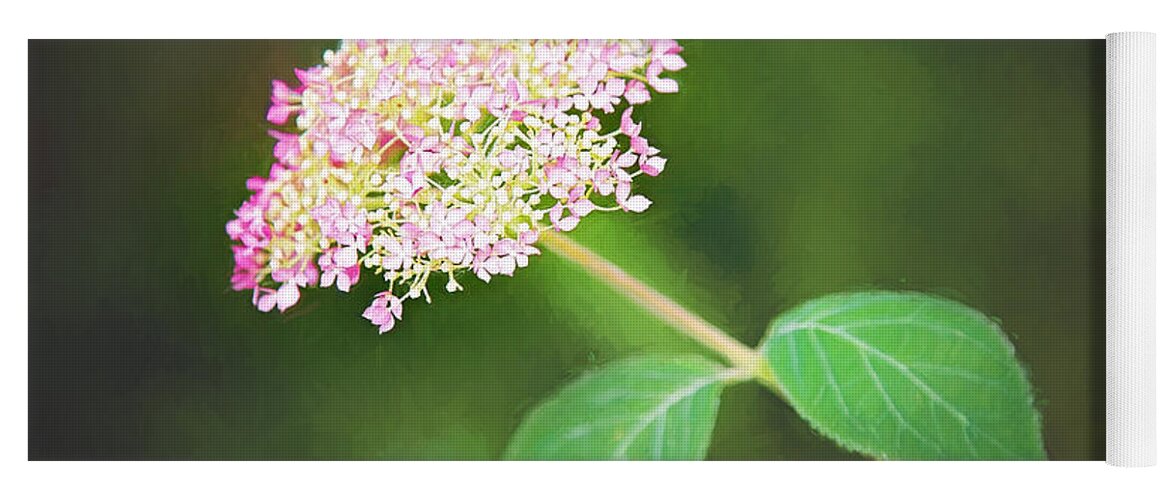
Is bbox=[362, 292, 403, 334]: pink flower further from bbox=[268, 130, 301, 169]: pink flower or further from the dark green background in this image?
bbox=[268, 130, 301, 169]: pink flower

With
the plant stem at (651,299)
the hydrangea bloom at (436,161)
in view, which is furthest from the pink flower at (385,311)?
the plant stem at (651,299)

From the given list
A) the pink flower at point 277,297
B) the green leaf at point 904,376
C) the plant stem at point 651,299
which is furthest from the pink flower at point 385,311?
the green leaf at point 904,376

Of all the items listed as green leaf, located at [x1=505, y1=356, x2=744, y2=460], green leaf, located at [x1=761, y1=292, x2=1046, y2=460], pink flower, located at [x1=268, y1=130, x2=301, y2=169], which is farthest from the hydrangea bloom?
green leaf, located at [x1=761, y1=292, x2=1046, y2=460]

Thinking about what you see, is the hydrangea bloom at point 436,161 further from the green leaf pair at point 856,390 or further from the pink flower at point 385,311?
the green leaf pair at point 856,390

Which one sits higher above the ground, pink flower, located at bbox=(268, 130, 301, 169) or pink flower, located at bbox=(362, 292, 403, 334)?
pink flower, located at bbox=(268, 130, 301, 169)

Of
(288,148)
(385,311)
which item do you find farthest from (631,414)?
(288,148)

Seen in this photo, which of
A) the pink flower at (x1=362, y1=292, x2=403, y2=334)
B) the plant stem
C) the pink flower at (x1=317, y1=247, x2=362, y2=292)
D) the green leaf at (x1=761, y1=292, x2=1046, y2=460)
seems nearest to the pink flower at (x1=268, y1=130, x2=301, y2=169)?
the pink flower at (x1=317, y1=247, x2=362, y2=292)

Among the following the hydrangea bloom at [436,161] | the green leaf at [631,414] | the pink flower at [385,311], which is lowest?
the green leaf at [631,414]

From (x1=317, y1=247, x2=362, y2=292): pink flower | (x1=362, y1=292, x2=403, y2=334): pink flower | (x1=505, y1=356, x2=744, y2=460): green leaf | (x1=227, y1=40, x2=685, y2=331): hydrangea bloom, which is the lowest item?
(x1=505, y1=356, x2=744, y2=460): green leaf

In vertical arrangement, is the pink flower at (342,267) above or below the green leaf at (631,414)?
above
